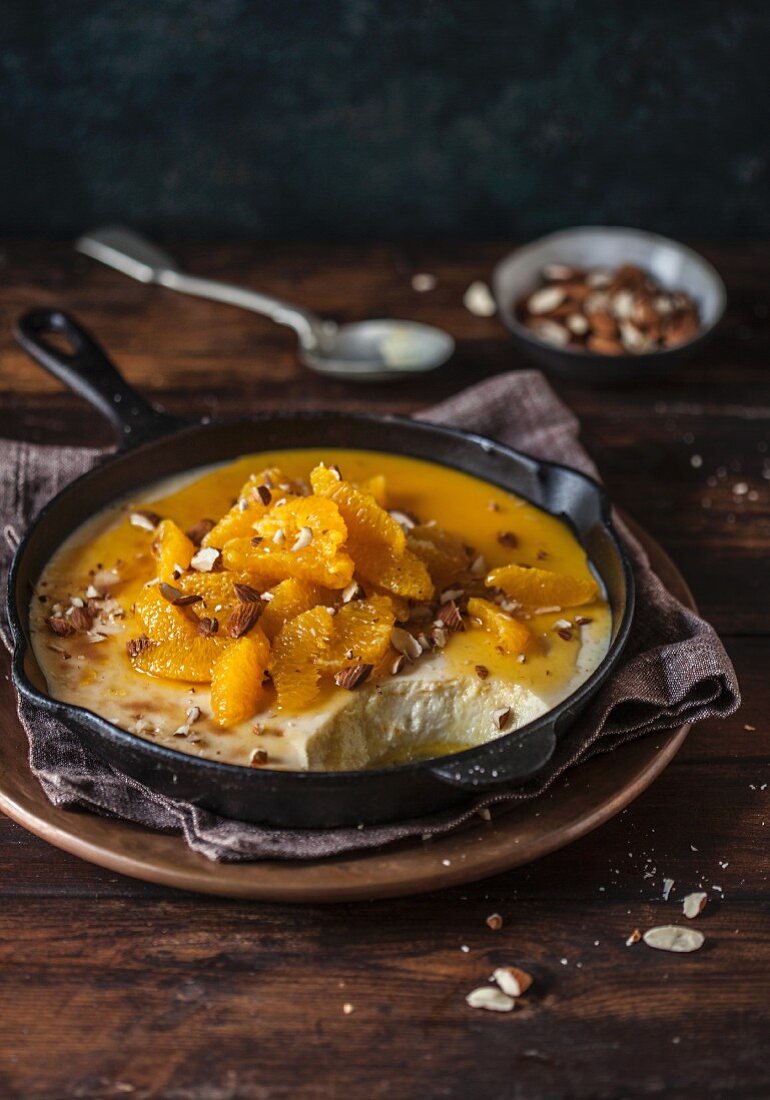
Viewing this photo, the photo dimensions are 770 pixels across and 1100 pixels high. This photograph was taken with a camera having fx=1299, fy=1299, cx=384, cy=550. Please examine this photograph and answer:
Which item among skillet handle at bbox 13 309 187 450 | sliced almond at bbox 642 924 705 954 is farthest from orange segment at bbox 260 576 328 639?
sliced almond at bbox 642 924 705 954

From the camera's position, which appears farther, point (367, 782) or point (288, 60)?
point (288, 60)

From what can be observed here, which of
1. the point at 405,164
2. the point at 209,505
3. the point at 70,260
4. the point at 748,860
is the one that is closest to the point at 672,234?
the point at 405,164

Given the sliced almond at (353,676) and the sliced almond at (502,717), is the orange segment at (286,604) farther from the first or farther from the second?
the sliced almond at (502,717)

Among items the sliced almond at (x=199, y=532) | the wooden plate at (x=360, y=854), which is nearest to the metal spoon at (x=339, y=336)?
the sliced almond at (x=199, y=532)

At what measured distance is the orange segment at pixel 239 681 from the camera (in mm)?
2023

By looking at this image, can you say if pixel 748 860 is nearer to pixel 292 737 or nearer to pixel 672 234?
pixel 292 737

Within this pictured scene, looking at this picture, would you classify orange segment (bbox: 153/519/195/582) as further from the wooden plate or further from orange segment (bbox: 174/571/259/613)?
the wooden plate

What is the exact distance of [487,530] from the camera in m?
2.52

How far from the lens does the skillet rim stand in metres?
1.84

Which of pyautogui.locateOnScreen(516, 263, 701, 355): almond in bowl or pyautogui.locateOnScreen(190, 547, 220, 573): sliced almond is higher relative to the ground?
pyautogui.locateOnScreen(190, 547, 220, 573): sliced almond

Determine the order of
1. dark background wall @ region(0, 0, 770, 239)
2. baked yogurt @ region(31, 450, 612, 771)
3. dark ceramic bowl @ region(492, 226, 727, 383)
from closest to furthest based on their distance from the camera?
baked yogurt @ region(31, 450, 612, 771)
dark ceramic bowl @ region(492, 226, 727, 383)
dark background wall @ region(0, 0, 770, 239)

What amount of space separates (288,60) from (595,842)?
8.42ft

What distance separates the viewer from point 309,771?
1.91 m

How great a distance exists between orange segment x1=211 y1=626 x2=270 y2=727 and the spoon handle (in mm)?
1518
